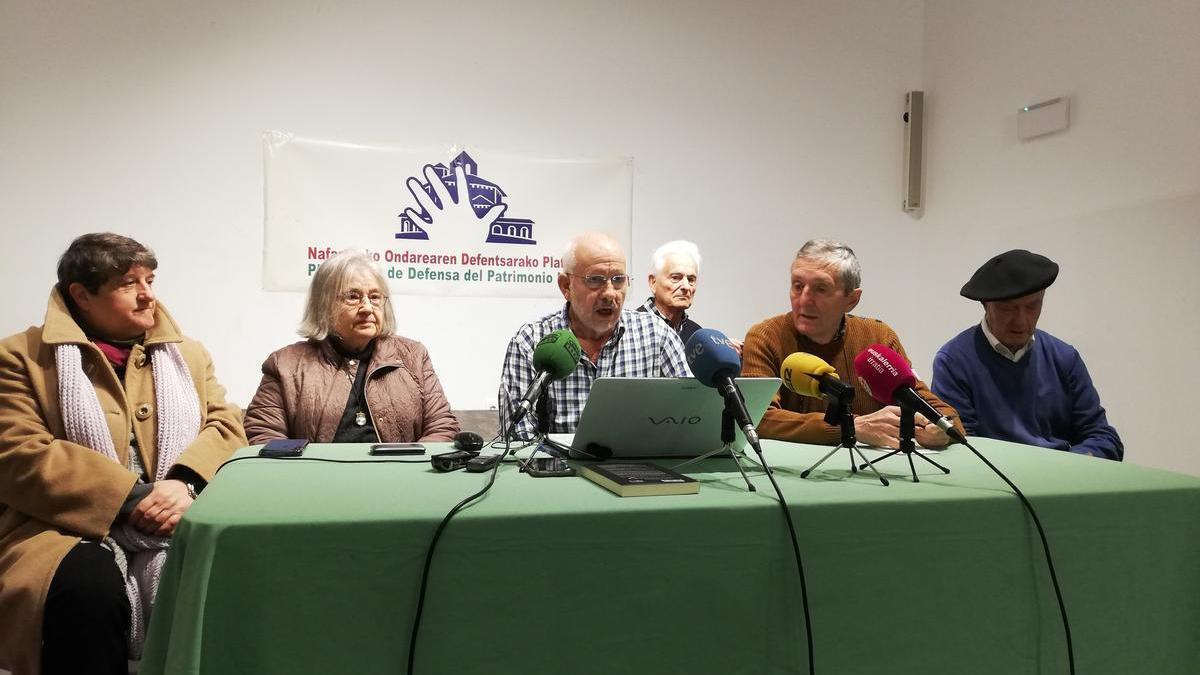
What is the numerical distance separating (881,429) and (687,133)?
2542mm

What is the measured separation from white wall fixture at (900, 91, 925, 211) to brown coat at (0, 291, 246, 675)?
12.3 feet

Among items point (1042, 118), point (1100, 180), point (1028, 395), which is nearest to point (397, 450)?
point (1028, 395)

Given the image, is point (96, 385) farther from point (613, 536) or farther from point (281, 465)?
point (613, 536)

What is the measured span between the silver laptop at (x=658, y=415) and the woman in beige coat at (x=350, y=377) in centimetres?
119

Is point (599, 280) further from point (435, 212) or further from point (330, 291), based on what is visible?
point (435, 212)

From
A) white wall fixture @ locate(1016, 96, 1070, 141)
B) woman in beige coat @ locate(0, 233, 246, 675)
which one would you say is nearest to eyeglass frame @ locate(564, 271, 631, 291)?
woman in beige coat @ locate(0, 233, 246, 675)

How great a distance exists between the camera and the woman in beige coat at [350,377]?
2525mm

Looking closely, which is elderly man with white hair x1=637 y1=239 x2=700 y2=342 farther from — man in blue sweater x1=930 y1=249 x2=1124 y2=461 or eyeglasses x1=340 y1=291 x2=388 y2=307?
eyeglasses x1=340 y1=291 x2=388 y2=307

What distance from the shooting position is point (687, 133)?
4051mm

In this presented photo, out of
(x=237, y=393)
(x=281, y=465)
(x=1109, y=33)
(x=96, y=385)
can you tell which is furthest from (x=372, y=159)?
(x=1109, y=33)

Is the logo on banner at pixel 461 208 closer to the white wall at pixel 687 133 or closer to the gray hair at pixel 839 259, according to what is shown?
the white wall at pixel 687 133

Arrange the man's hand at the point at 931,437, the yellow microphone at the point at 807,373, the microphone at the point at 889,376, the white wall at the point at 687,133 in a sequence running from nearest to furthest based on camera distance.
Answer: the microphone at the point at 889,376 < the yellow microphone at the point at 807,373 < the man's hand at the point at 931,437 < the white wall at the point at 687,133

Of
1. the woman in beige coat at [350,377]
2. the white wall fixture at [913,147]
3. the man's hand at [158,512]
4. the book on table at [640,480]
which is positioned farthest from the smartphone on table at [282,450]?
the white wall fixture at [913,147]

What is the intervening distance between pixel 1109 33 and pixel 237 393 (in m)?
4.15
